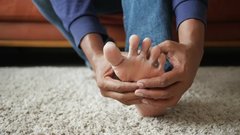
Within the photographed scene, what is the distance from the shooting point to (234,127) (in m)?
0.56

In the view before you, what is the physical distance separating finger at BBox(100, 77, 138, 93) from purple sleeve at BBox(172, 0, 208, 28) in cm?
15

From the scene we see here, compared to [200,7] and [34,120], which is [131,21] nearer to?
[200,7]

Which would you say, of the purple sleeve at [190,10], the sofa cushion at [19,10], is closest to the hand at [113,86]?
the purple sleeve at [190,10]

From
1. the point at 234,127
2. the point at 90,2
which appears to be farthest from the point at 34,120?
the point at 234,127

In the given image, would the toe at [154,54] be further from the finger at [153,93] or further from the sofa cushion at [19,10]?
the sofa cushion at [19,10]

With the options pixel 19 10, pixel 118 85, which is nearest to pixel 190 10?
pixel 118 85

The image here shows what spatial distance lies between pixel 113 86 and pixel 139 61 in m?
0.07

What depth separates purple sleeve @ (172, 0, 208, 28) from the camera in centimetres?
54

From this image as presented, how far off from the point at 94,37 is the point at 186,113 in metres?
0.25

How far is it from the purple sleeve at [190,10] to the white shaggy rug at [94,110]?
197 mm

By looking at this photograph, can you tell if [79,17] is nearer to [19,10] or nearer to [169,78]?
[169,78]

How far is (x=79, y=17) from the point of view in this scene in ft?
2.09

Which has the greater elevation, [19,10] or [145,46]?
[145,46]

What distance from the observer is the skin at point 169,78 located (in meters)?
Result: 0.49
